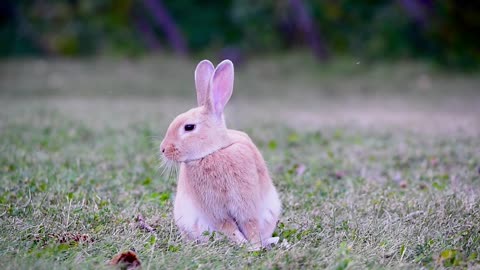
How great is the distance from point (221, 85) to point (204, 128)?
0.30 metres

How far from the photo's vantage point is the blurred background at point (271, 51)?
1336cm

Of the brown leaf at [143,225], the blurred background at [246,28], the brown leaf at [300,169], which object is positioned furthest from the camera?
the blurred background at [246,28]

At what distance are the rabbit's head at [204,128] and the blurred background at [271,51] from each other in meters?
6.17

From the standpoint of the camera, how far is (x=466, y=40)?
1490cm

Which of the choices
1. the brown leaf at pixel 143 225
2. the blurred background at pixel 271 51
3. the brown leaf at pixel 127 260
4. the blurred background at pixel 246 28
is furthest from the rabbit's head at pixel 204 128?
the blurred background at pixel 246 28

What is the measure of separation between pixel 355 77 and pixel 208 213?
40.9 feet

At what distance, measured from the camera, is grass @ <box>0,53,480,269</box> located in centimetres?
306

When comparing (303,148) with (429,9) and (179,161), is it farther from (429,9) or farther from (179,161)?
(429,9)

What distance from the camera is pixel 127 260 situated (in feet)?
9.43

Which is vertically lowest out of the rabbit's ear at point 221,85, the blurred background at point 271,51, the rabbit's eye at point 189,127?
the blurred background at point 271,51

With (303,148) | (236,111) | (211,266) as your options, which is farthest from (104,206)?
(236,111)

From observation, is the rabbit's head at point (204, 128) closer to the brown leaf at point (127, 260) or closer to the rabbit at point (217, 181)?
the rabbit at point (217, 181)

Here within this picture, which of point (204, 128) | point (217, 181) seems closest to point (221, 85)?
point (204, 128)

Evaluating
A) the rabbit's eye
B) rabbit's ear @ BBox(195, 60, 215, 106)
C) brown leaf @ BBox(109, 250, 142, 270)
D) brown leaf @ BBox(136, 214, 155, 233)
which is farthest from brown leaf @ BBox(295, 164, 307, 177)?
brown leaf @ BBox(109, 250, 142, 270)
